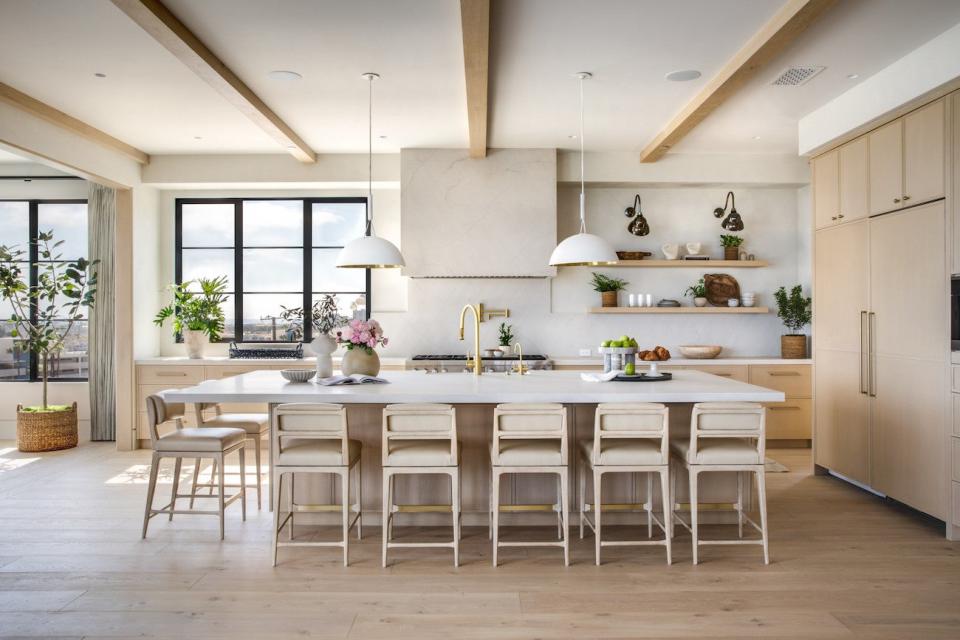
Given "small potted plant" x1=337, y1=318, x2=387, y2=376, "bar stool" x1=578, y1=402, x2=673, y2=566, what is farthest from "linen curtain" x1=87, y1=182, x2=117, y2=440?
"bar stool" x1=578, y1=402, x2=673, y2=566

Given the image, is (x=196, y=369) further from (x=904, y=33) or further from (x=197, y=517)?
(x=904, y=33)

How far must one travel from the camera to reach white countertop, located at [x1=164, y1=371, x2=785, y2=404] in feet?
11.4

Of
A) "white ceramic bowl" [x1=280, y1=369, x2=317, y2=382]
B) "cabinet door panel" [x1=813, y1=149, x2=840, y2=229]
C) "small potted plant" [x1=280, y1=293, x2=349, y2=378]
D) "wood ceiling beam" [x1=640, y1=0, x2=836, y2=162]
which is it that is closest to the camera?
"wood ceiling beam" [x1=640, y1=0, x2=836, y2=162]

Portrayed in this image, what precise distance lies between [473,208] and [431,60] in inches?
90.8

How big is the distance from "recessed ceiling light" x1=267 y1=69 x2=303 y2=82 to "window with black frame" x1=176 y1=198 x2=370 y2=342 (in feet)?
8.95

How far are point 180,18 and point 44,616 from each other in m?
3.02

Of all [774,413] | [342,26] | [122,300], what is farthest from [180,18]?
[774,413]

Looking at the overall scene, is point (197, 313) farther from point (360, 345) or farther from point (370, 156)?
point (360, 345)

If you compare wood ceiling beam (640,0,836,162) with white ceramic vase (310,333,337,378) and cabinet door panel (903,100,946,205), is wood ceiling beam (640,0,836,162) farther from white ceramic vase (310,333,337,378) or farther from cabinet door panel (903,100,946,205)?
white ceramic vase (310,333,337,378)

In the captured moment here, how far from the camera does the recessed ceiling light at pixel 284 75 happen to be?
426 centimetres

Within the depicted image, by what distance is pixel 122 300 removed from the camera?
6.39 metres

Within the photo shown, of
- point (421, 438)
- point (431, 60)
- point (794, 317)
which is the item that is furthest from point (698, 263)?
point (421, 438)

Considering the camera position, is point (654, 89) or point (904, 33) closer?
point (904, 33)

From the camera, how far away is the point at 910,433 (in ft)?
13.4
